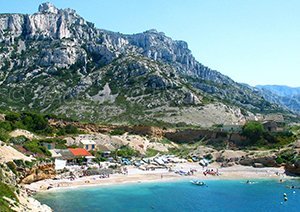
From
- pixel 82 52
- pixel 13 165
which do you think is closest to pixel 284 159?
pixel 13 165

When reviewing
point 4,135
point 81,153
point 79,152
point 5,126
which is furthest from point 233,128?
point 4,135

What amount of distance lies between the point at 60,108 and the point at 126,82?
30.5m

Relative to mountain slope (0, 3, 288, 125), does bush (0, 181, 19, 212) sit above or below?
below

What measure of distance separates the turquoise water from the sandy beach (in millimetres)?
3114

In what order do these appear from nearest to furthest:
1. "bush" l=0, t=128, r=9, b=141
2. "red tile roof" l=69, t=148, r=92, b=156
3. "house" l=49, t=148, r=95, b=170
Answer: "bush" l=0, t=128, r=9, b=141 < "house" l=49, t=148, r=95, b=170 < "red tile roof" l=69, t=148, r=92, b=156

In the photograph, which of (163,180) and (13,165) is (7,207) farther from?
(163,180)

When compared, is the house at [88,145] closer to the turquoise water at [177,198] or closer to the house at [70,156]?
the house at [70,156]

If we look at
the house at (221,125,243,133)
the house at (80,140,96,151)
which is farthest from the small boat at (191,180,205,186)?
the house at (221,125,243,133)

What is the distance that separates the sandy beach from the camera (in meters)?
60.5

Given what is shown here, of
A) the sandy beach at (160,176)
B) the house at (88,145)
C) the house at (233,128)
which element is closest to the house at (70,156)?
the house at (88,145)

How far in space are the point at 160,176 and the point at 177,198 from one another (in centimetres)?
1711

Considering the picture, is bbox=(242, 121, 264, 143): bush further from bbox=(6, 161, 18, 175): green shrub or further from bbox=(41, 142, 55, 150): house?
bbox=(6, 161, 18, 175): green shrub

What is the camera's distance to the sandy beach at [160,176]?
199ft

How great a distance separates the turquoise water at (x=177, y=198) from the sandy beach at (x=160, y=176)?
311 centimetres
